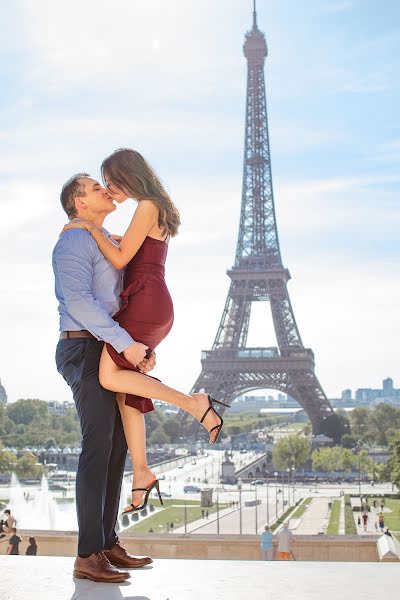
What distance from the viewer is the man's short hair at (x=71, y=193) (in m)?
Result: 3.96

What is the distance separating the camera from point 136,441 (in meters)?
3.85

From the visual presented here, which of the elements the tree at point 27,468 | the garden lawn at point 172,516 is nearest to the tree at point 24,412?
the tree at point 27,468

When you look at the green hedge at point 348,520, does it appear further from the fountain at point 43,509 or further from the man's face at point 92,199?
the man's face at point 92,199

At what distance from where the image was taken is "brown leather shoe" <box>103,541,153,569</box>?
3801 mm

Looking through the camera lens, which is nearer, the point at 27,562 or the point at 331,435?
the point at 27,562

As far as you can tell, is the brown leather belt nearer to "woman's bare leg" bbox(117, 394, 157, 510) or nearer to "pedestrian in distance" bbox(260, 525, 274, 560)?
"woman's bare leg" bbox(117, 394, 157, 510)

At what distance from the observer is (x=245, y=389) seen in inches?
2026

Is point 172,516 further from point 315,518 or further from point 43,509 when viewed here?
point 315,518

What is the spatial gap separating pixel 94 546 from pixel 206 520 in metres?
30.3

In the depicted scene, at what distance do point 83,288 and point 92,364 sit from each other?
1.00ft

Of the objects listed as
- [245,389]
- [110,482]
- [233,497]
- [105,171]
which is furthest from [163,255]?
[245,389]

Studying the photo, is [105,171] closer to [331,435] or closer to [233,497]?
[233,497]

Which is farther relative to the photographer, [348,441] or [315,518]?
[348,441]

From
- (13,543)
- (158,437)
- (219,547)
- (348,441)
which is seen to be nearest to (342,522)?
(219,547)
